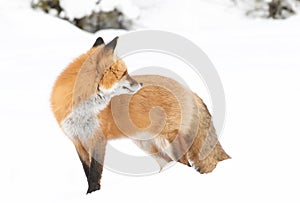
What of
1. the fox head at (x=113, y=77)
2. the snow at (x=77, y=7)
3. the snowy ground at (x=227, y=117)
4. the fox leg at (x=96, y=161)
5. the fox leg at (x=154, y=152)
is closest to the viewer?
the fox head at (x=113, y=77)

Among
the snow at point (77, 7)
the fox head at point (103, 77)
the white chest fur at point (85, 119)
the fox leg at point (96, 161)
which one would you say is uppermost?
the fox head at point (103, 77)

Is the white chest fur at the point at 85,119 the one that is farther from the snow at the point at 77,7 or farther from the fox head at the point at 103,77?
the snow at the point at 77,7

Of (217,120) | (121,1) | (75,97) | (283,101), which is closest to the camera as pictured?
(75,97)

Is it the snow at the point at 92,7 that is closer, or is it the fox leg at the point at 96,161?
the fox leg at the point at 96,161

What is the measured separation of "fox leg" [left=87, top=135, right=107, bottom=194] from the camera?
2344 millimetres

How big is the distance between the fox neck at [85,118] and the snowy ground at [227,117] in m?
0.39

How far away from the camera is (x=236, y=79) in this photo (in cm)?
464

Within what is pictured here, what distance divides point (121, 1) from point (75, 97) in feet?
13.1

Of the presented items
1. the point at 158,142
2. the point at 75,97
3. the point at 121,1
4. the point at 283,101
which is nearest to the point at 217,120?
the point at 158,142

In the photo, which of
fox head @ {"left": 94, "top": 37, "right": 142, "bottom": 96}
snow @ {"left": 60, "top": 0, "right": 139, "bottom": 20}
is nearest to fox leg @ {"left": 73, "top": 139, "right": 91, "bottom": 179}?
fox head @ {"left": 94, "top": 37, "right": 142, "bottom": 96}

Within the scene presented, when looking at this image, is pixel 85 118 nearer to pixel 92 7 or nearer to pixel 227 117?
pixel 227 117

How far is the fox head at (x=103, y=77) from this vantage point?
2.19m

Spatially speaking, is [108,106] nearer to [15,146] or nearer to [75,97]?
[75,97]

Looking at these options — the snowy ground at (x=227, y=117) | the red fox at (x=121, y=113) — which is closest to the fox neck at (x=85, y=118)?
the red fox at (x=121, y=113)
